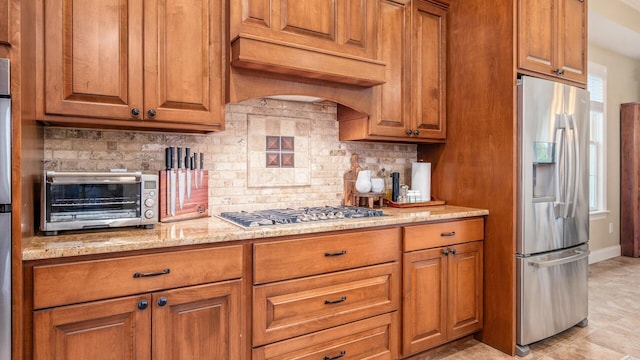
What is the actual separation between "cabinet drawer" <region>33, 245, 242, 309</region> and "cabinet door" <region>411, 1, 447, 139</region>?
1733mm

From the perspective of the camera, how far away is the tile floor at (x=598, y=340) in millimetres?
2500

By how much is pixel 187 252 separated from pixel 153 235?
18cm

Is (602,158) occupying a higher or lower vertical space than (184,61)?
lower

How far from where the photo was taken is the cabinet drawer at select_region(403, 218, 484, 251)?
2301 millimetres

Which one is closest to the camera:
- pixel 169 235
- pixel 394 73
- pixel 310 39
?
pixel 169 235

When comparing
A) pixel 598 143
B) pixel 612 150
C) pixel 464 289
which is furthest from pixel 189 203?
pixel 612 150

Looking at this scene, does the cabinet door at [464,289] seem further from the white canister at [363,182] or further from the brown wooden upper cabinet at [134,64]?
the brown wooden upper cabinet at [134,64]

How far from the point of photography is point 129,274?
4.93 ft

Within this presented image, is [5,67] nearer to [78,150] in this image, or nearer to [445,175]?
[78,150]

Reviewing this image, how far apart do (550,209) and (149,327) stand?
2.56 metres

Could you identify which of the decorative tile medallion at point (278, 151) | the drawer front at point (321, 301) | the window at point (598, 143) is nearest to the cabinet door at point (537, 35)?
the decorative tile medallion at point (278, 151)

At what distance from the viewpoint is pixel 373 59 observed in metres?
2.45

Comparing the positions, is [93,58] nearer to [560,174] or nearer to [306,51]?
[306,51]

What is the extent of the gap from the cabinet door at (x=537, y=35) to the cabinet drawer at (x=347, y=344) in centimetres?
190
